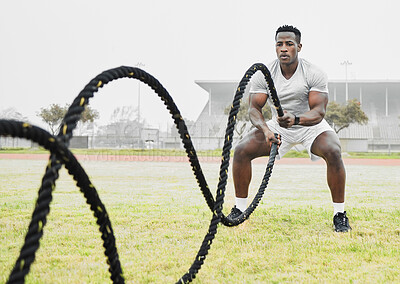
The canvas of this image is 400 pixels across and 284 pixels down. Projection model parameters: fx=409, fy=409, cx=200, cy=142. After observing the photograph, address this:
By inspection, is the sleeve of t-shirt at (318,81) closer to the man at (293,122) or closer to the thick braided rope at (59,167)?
the man at (293,122)

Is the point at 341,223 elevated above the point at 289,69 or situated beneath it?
situated beneath

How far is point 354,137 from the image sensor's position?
3944 centimetres

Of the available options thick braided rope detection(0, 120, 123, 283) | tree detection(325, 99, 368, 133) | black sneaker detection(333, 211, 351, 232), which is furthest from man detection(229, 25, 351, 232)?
tree detection(325, 99, 368, 133)

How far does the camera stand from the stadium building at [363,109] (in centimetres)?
3662

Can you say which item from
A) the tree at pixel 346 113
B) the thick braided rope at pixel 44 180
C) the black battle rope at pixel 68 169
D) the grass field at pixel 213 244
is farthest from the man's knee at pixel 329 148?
the tree at pixel 346 113

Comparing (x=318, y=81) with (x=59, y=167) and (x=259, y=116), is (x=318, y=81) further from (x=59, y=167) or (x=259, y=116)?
(x=59, y=167)

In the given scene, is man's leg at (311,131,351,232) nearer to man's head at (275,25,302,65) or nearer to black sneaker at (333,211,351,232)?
black sneaker at (333,211,351,232)

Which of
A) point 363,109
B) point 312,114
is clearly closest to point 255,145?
point 312,114

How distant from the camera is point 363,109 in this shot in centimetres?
4897

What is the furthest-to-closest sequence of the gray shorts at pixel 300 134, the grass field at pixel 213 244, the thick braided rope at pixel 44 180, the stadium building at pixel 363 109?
the stadium building at pixel 363 109
the gray shorts at pixel 300 134
the grass field at pixel 213 244
the thick braided rope at pixel 44 180

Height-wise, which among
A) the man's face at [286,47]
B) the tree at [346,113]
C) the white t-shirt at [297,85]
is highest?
the tree at [346,113]

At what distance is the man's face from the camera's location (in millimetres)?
3072

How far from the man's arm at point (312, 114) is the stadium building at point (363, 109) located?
31608 millimetres

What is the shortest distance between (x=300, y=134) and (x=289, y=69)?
533 mm
